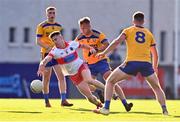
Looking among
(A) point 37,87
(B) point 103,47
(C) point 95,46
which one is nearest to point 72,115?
(B) point 103,47

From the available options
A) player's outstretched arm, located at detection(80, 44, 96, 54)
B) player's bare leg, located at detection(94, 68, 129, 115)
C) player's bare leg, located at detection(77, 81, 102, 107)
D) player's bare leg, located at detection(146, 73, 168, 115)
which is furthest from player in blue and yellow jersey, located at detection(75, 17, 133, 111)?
player's bare leg, located at detection(94, 68, 129, 115)

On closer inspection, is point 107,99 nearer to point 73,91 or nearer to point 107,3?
point 73,91

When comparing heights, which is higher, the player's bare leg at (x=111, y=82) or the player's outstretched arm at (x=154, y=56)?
the player's outstretched arm at (x=154, y=56)

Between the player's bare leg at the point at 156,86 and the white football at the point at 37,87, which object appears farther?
the white football at the point at 37,87

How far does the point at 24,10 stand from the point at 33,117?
4456cm

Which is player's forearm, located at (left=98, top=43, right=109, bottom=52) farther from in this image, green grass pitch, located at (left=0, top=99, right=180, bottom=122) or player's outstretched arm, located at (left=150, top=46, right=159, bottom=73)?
player's outstretched arm, located at (left=150, top=46, right=159, bottom=73)

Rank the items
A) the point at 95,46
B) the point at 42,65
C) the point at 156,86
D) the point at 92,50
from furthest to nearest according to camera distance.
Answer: the point at 95,46 → the point at 92,50 → the point at 42,65 → the point at 156,86

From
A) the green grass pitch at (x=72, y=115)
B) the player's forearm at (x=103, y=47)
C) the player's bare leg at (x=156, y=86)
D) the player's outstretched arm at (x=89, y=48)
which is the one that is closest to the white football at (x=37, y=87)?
the green grass pitch at (x=72, y=115)

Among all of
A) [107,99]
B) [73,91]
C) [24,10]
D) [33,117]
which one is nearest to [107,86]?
[107,99]

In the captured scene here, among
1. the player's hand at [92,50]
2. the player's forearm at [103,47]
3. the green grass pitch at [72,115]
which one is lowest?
the green grass pitch at [72,115]

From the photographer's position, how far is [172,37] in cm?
6512

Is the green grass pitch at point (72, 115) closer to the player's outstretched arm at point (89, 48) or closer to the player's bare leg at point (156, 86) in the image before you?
the player's bare leg at point (156, 86)

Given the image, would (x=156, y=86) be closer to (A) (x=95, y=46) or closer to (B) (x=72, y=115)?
(B) (x=72, y=115)

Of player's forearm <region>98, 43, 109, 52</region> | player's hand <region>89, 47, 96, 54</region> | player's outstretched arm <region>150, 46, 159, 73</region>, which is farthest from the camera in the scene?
player's forearm <region>98, 43, 109, 52</region>
